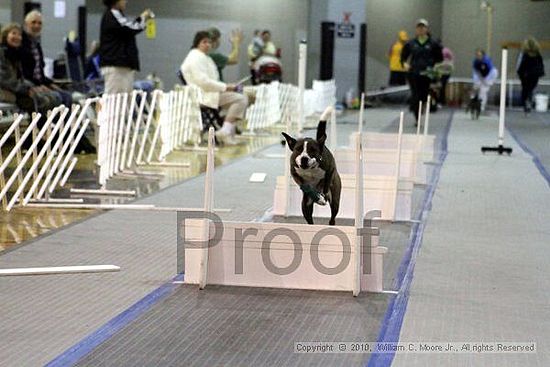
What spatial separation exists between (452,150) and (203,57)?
288 cm

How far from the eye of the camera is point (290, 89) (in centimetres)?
1730

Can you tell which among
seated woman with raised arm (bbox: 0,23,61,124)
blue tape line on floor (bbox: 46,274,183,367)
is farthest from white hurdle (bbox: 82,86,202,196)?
blue tape line on floor (bbox: 46,274,183,367)

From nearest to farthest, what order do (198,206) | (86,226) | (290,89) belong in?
1. (86,226)
2. (198,206)
3. (290,89)

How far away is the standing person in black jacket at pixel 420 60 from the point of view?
16172 mm

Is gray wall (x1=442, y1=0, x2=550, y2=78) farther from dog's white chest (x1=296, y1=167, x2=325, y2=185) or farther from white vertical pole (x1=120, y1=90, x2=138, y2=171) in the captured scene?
dog's white chest (x1=296, y1=167, x2=325, y2=185)

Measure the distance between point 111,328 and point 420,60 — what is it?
1266 cm

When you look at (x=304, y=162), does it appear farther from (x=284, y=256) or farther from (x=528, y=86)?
(x=528, y=86)

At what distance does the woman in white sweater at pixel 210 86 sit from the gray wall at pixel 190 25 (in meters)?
10.7

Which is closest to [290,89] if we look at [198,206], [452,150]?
[452,150]

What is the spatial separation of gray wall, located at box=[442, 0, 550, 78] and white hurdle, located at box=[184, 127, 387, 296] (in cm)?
2268

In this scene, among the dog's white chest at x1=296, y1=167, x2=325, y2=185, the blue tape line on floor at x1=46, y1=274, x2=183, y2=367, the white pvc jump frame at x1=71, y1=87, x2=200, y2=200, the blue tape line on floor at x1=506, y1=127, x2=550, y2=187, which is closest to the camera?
the blue tape line on floor at x1=46, y1=274, x2=183, y2=367

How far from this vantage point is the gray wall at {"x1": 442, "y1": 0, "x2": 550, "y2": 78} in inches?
1065

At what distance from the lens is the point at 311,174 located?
5.41 meters

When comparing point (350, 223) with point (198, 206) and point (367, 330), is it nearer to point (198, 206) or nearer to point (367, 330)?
point (198, 206)
